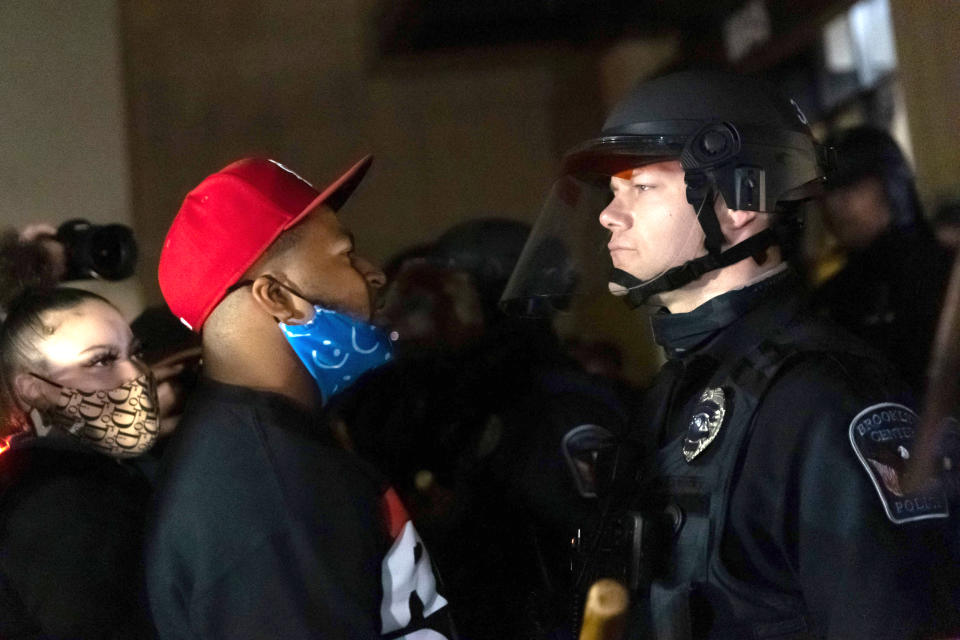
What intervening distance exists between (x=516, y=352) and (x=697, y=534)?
1.00 m

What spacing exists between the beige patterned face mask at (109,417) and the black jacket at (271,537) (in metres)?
0.29

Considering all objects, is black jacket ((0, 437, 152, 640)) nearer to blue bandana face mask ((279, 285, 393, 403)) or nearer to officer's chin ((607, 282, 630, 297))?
blue bandana face mask ((279, 285, 393, 403))

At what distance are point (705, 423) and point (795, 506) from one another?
16 centimetres

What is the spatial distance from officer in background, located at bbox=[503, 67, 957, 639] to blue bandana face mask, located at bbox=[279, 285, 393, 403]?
0.39 m

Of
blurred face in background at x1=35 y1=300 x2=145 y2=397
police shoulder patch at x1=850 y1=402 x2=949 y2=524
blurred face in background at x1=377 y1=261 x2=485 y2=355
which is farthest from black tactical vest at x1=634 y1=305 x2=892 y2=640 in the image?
blurred face in background at x1=377 y1=261 x2=485 y2=355

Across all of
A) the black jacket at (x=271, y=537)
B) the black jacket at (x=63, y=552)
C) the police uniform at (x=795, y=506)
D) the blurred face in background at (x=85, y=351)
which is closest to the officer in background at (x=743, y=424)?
the police uniform at (x=795, y=506)

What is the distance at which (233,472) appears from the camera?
1.38m

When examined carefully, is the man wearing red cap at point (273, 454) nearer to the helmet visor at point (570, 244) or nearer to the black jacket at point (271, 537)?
the black jacket at point (271, 537)

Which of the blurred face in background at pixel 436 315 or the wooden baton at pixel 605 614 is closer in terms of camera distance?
the wooden baton at pixel 605 614

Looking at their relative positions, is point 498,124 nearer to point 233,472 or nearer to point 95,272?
point 95,272

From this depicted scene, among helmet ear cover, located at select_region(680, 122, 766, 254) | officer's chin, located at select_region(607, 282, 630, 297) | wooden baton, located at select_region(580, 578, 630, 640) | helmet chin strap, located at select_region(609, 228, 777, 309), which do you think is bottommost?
wooden baton, located at select_region(580, 578, 630, 640)

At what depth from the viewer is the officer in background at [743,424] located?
132 centimetres

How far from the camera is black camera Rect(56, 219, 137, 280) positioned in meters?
1.97

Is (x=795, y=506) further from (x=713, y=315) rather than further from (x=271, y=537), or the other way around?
(x=271, y=537)
